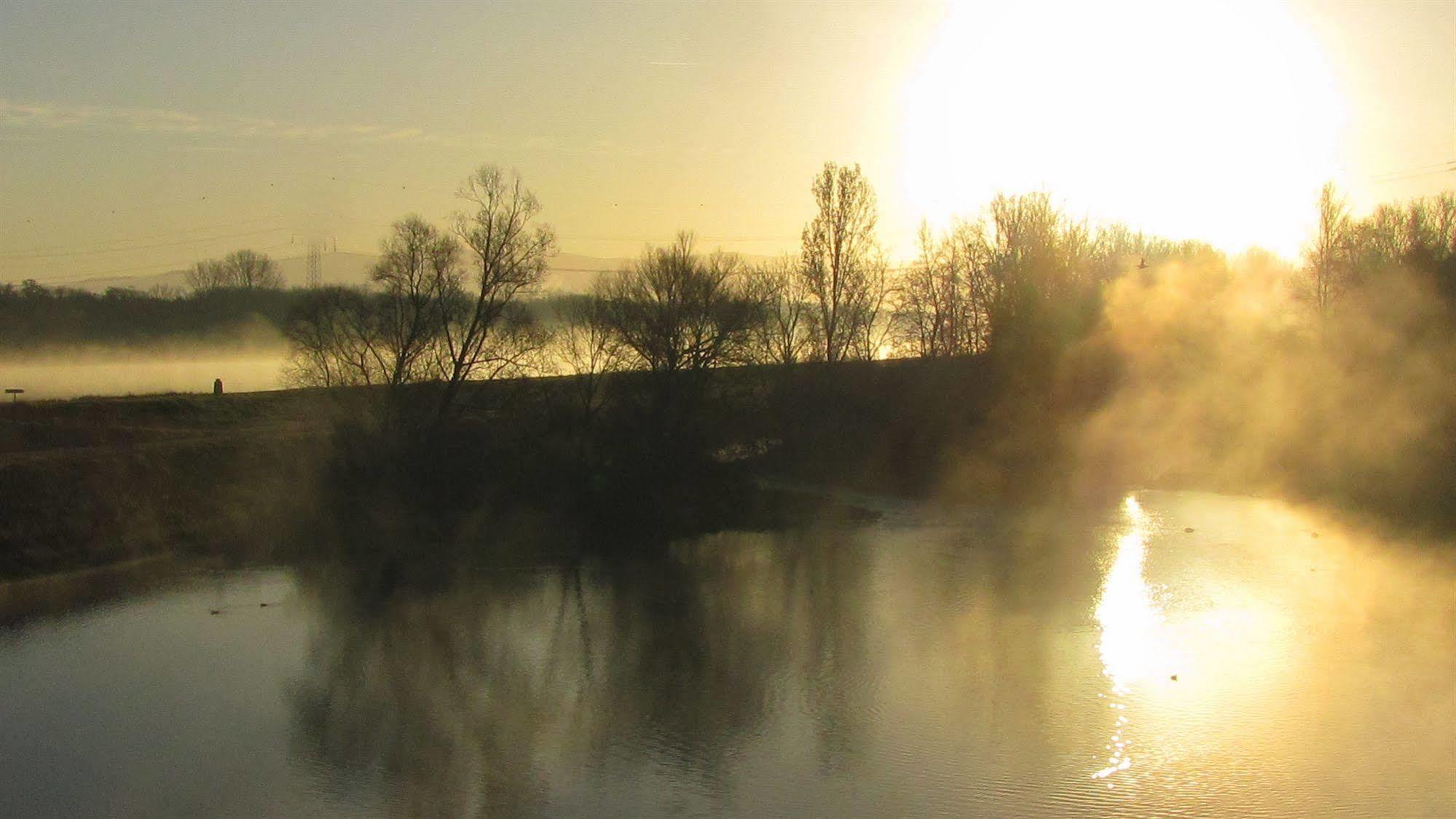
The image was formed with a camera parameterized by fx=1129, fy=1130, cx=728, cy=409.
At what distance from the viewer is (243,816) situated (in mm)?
7902

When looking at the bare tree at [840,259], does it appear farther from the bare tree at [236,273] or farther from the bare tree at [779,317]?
the bare tree at [236,273]

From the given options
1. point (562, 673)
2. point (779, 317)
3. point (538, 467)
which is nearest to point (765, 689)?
point (562, 673)

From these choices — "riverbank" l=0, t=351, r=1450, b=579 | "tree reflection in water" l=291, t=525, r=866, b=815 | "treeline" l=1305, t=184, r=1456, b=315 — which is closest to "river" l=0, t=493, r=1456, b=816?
"tree reflection in water" l=291, t=525, r=866, b=815

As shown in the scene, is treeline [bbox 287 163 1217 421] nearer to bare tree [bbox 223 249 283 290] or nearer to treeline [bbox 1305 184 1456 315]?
treeline [bbox 1305 184 1456 315]

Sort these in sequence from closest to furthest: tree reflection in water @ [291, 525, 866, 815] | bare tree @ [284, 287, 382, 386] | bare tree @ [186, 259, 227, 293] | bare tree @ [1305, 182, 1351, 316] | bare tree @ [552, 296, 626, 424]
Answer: tree reflection in water @ [291, 525, 866, 815], bare tree @ [284, 287, 382, 386], bare tree @ [552, 296, 626, 424], bare tree @ [1305, 182, 1351, 316], bare tree @ [186, 259, 227, 293]

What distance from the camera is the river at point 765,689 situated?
27.0 feet

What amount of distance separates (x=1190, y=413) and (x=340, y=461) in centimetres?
1943

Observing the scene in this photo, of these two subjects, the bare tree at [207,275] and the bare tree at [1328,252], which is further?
the bare tree at [207,275]

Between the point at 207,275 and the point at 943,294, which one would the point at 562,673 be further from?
the point at 207,275

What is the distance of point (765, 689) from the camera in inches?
420

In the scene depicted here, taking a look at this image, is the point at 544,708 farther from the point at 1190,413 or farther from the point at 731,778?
the point at 1190,413

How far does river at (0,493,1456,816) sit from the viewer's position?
8.23 metres

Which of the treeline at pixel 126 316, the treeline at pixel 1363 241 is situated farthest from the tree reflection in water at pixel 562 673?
the treeline at pixel 126 316

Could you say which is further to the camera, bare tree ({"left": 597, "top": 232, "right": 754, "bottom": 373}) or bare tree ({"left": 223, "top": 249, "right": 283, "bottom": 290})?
bare tree ({"left": 223, "top": 249, "right": 283, "bottom": 290})
